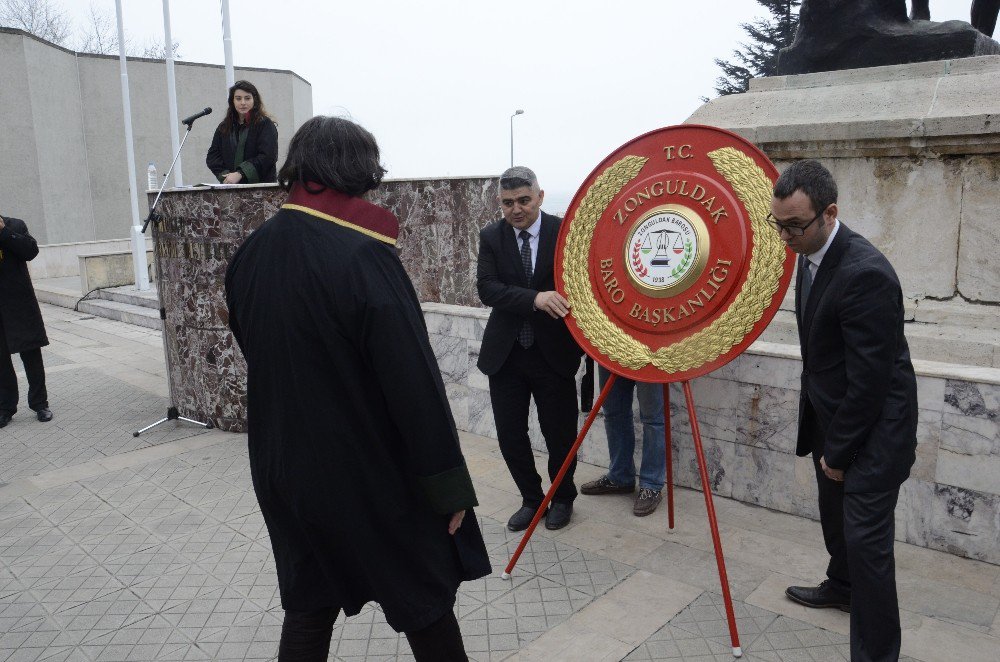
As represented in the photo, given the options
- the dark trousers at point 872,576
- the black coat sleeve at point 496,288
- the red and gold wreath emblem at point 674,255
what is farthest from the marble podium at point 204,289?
the dark trousers at point 872,576

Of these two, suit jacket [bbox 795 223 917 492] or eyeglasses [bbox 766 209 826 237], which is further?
eyeglasses [bbox 766 209 826 237]

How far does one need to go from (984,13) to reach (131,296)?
13.5 metres

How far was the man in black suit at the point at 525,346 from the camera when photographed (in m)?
3.92

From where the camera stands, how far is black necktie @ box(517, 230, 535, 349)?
3.96m

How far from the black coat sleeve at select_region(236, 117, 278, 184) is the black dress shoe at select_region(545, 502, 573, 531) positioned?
3.72 m

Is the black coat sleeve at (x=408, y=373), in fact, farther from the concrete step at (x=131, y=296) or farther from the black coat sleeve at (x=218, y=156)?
the concrete step at (x=131, y=296)

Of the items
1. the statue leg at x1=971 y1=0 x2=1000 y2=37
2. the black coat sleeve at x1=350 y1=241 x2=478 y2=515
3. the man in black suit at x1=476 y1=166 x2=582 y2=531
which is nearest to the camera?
the black coat sleeve at x1=350 y1=241 x2=478 y2=515

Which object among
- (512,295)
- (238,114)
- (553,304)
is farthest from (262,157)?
(553,304)

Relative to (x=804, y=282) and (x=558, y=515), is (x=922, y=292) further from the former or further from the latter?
(x=558, y=515)

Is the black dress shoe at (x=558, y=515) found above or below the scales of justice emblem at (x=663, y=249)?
below

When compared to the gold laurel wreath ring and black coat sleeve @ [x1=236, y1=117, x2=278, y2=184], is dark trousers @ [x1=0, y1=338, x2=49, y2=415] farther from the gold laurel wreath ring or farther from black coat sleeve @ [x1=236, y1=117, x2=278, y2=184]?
the gold laurel wreath ring

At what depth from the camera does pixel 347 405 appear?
200cm

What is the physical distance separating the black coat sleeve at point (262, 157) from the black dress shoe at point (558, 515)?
3721mm

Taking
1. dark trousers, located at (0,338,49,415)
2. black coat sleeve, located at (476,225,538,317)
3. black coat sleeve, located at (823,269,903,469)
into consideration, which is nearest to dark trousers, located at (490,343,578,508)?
black coat sleeve, located at (476,225,538,317)
